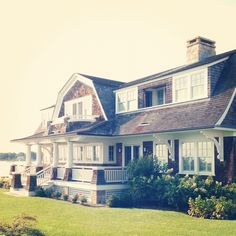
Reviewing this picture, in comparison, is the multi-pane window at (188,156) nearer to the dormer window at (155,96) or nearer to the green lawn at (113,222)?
the green lawn at (113,222)

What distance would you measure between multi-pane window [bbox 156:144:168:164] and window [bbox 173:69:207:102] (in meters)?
2.93

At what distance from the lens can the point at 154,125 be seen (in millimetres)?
20156

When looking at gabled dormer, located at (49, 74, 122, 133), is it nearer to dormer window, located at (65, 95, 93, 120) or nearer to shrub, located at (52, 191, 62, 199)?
dormer window, located at (65, 95, 93, 120)

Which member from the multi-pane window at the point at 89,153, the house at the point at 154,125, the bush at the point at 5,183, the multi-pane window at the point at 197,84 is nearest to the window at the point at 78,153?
the house at the point at 154,125

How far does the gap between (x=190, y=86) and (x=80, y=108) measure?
11.9 metres

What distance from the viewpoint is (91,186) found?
795 inches

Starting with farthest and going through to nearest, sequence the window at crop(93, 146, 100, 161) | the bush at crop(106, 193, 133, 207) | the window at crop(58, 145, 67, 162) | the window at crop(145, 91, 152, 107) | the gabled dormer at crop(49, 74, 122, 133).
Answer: the window at crop(58, 145, 67, 162)
the window at crop(93, 146, 100, 161)
the gabled dormer at crop(49, 74, 122, 133)
the window at crop(145, 91, 152, 107)
the bush at crop(106, 193, 133, 207)

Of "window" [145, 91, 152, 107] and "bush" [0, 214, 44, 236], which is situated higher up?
"window" [145, 91, 152, 107]

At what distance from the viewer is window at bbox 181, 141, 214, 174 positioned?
17.6m

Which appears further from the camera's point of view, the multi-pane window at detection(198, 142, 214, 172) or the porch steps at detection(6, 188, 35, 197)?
the porch steps at detection(6, 188, 35, 197)

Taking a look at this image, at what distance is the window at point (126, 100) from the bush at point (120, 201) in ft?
24.9

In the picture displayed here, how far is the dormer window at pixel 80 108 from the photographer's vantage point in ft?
89.1

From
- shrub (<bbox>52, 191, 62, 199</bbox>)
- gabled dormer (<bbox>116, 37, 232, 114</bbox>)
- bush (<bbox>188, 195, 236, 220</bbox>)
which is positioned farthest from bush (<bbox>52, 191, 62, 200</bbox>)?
bush (<bbox>188, 195, 236, 220</bbox>)

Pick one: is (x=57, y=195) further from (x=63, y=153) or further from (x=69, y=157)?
(x=63, y=153)
